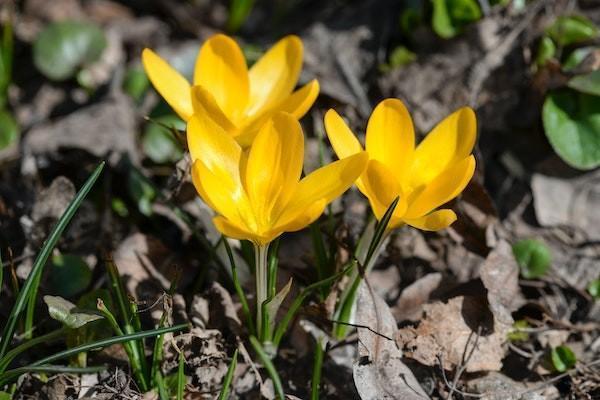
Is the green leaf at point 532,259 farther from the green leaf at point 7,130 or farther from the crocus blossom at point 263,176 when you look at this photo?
the green leaf at point 7,130

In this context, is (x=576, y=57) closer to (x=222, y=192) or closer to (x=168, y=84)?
(x=168, y=84)

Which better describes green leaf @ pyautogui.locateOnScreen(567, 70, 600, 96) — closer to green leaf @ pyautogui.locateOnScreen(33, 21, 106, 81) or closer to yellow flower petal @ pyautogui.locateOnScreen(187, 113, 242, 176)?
yellow flower petal @ pyautogui.locateOnScreen(187, 113, 242, 176)

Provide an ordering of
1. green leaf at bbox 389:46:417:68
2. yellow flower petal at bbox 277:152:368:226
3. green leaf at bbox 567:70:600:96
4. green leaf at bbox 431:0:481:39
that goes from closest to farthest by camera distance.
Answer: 1. yellow flower petal at bbox 277:152:368:226
2. green leaf at bbox 567:70:600:96
3. green leaf at bbox 431:0:481:39
4. green leaf at bbox 389:46:417:68

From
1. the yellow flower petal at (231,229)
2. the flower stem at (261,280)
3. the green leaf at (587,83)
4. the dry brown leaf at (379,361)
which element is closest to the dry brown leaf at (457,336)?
the dry brown leaf at (379,361)

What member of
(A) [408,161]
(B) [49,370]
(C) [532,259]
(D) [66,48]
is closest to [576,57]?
(C) [532,259]

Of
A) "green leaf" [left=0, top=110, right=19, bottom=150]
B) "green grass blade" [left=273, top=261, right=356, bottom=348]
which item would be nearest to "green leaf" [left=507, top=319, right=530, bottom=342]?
"green grass blade" [left=273, top=261, right=356, bottom=348]

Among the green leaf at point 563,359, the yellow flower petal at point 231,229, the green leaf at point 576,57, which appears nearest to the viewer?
the yellow flower petal at point 231,229
